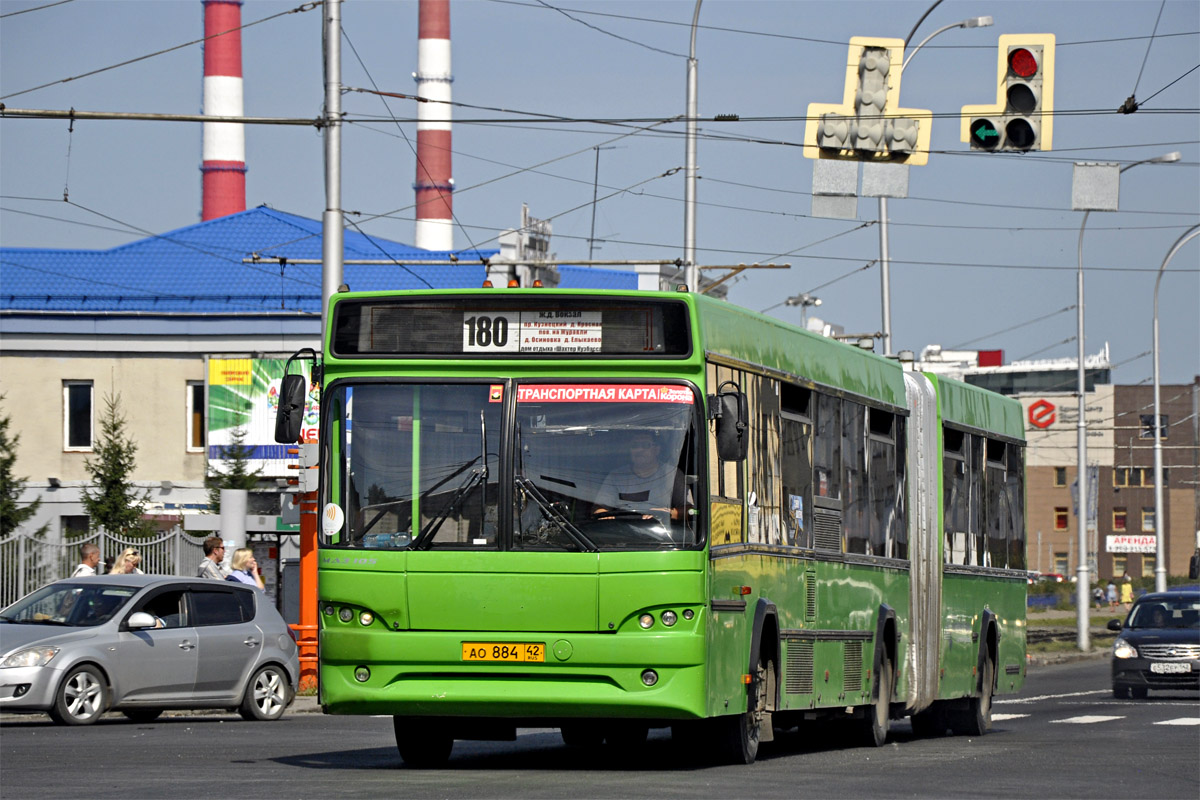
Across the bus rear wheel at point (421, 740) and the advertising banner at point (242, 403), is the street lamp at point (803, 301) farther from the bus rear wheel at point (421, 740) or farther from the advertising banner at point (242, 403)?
the bus rear wheel at point (421, 740)

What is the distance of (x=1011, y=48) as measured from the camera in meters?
18.8

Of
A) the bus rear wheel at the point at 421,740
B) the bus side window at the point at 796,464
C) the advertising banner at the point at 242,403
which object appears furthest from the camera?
the advertising banner at the point at 242,403

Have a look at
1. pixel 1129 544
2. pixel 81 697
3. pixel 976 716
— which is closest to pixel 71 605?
pixel 81 697

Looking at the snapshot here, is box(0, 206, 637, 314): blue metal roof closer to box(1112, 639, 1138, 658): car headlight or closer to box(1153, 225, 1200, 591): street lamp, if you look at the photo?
box(1153, 225, 1200, 591): street lamp

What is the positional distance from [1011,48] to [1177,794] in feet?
28.2

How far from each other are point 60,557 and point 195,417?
23854 millimetres

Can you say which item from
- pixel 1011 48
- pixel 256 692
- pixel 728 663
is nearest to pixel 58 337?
pixel 256 692

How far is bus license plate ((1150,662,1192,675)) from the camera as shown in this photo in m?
27.8

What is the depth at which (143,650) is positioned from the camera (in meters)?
18.7

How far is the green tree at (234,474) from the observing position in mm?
43281

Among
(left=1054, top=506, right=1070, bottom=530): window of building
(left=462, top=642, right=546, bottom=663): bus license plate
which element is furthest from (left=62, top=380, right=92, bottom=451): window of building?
A: (left=1054, top=506, right=1070, bottom=530): window of building

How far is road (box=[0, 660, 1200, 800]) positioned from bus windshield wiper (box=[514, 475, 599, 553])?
53.9 inches

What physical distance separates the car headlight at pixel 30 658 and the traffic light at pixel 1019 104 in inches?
377

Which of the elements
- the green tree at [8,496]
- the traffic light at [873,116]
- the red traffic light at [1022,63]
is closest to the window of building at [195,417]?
the green tree at [8,496]
